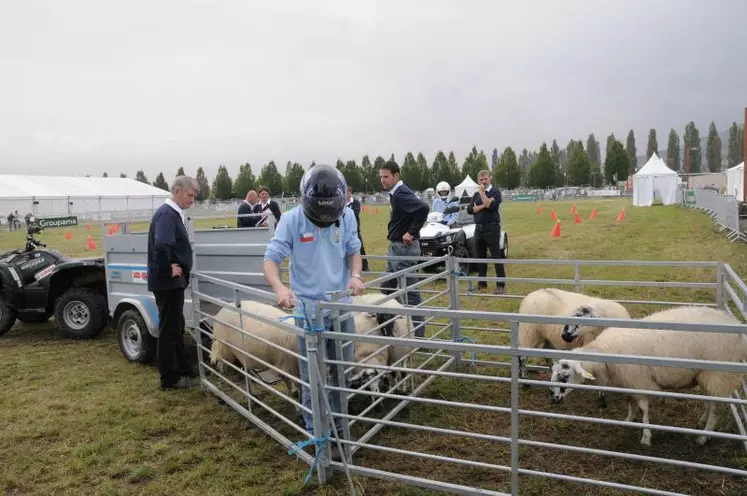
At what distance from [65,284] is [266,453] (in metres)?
5.08

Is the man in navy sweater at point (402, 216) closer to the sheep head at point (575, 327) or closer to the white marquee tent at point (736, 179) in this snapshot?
the sheep head at point (575, 327)

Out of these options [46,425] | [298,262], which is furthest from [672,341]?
[46,425]

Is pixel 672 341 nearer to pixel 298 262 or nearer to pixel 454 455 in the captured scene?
pixel 454 455

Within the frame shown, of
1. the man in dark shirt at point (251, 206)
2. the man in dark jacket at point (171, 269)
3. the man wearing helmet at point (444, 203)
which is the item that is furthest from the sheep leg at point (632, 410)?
the man wearing helmet at point (444, 203)

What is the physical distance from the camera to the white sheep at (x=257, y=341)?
16.2 ft

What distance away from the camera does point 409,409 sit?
501cm

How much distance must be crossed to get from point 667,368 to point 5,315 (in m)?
8.59

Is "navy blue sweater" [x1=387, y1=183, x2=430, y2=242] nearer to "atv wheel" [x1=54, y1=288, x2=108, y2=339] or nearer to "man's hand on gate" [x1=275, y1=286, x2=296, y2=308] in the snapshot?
"man's hand on gate" [x1=275, y1=286, x2=296, y2=308]

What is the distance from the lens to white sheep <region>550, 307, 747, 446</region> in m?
4.01

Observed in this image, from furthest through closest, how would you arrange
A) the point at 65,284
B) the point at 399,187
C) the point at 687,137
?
the point at 687,137
the point at 65,284
the point at 399,187

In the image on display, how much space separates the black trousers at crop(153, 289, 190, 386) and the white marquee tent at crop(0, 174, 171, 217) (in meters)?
38.7

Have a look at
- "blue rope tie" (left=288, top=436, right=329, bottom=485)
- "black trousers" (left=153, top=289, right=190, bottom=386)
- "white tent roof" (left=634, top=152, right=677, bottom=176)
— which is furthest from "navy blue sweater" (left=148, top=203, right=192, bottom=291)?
"white tent roof" (left=634, top=152, right=677, bottom=176)

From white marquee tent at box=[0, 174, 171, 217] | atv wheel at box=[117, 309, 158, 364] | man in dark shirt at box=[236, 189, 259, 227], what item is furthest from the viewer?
white marquee tent at box=[0, 174, 171, 217]

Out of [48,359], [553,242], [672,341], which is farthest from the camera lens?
[553,242]
